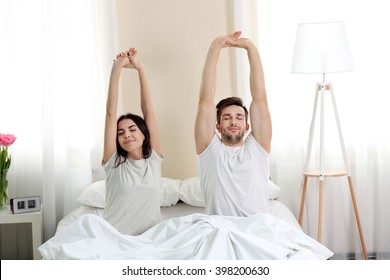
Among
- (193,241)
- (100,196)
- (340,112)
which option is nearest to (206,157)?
(193,241)

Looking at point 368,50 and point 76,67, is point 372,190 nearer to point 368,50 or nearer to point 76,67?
point 368,50

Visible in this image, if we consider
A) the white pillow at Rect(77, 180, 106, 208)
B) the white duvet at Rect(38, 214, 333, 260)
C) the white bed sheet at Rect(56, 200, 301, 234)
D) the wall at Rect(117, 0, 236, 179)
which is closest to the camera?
the white duvet at Rect(38, 214, 333, 260)

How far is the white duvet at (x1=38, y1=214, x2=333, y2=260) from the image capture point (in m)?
2.94

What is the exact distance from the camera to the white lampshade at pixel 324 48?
4195 millimetres

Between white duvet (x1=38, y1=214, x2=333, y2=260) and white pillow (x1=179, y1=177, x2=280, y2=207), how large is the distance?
0.98m

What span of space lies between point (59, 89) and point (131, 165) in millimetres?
1241

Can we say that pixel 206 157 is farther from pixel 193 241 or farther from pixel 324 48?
pixel 324 48

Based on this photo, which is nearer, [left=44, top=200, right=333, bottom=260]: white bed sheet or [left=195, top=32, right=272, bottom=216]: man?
[left=44, top=200, right=333, bottom=260]: white bed sheet

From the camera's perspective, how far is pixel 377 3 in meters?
4.54

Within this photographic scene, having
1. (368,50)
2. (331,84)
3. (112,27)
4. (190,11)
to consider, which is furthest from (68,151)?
(368,50)

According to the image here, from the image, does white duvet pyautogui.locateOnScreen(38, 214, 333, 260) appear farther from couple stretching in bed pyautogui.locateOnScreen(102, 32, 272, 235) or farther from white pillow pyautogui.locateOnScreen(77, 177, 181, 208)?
white pillow pyautogui.locateOnScreen(77, 177, 181, 208)

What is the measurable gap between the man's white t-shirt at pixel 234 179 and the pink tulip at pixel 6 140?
139 cm

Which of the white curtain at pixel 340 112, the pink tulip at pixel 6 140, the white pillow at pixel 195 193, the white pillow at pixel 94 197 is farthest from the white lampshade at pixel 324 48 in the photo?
the pink tulip at pixel 6 140

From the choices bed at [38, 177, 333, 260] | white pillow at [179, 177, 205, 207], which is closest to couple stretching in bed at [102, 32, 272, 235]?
bed at [38, 177, 333, 260]
